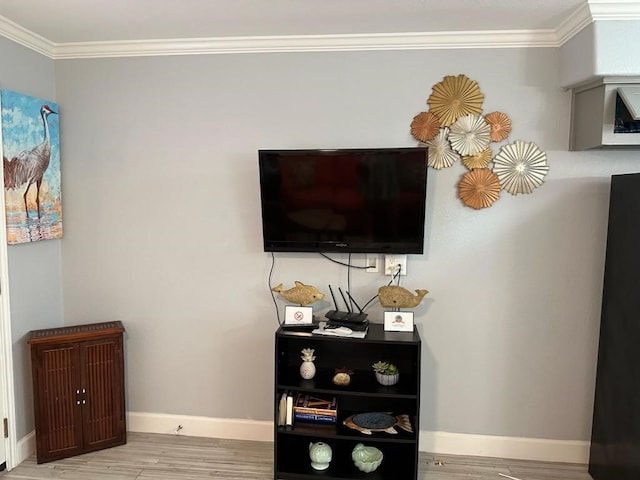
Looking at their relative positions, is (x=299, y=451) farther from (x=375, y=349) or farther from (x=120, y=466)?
(x=120, y=466)

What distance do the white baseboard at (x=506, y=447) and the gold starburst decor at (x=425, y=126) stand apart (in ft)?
5.61

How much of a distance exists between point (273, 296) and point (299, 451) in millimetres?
880

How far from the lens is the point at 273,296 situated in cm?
283

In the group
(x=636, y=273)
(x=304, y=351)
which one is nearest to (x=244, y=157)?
(x=304, y=351)

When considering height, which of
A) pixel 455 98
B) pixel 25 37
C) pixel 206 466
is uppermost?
pixel 25 37

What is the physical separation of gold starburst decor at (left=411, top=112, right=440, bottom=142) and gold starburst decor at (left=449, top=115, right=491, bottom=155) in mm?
96

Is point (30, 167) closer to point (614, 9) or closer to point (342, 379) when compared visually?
point (342, 379)

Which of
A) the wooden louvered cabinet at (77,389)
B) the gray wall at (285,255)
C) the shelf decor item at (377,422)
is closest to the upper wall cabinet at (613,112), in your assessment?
the gray wall at (285,255)

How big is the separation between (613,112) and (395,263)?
1.28 meters

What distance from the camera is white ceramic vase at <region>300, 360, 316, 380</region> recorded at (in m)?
2.57

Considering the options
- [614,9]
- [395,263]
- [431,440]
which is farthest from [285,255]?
[614,9]

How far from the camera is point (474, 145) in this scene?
102 inches

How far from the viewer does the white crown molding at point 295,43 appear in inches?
99.2

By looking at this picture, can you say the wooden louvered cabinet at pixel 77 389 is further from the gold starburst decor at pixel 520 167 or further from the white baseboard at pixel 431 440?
the gold starburst decor at pixel 520 167
